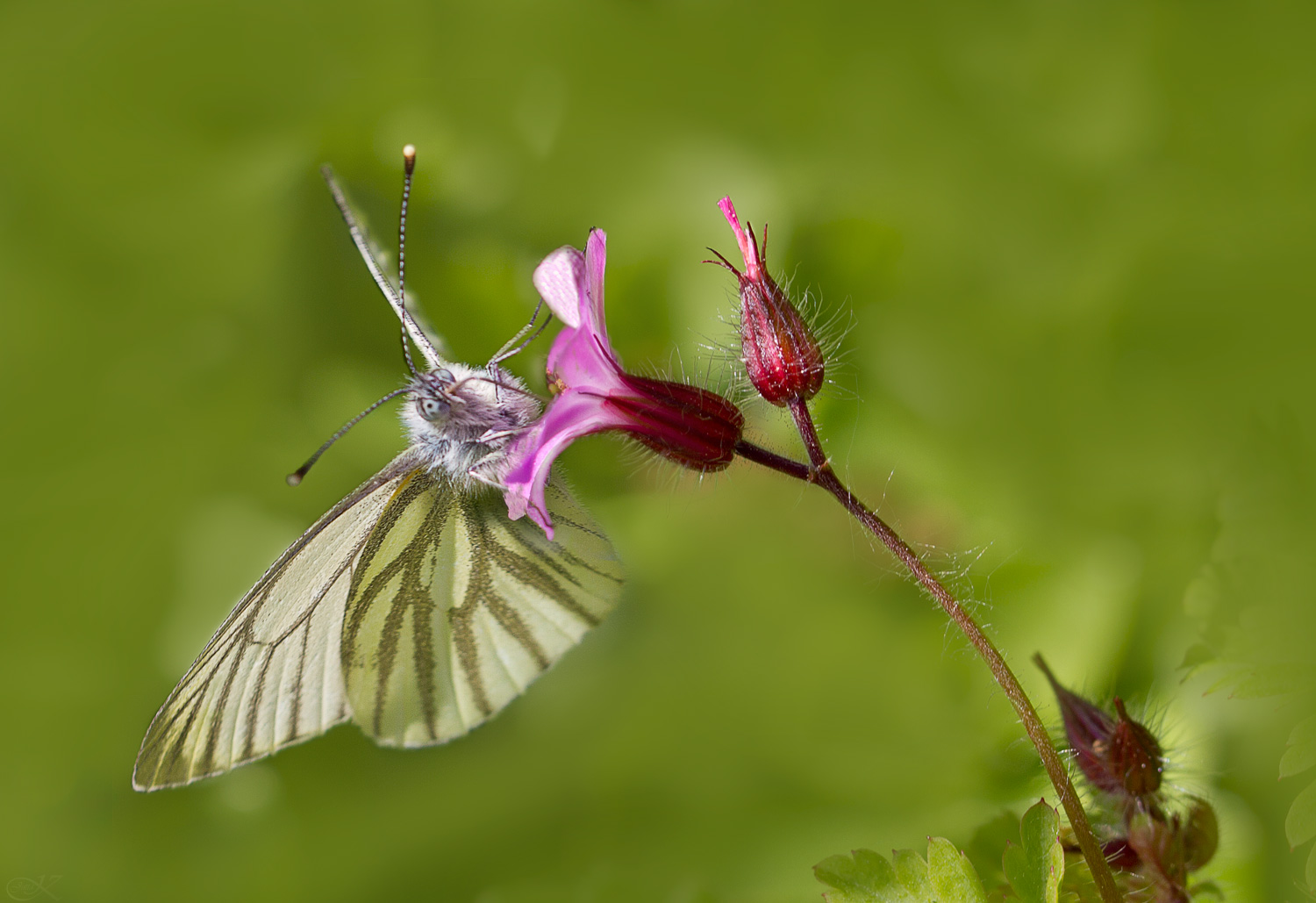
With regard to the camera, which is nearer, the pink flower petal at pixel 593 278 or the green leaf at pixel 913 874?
the pink flower petal at pixel 593 278

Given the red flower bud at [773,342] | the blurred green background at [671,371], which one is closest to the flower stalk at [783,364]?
the red flower bud at [773,342]

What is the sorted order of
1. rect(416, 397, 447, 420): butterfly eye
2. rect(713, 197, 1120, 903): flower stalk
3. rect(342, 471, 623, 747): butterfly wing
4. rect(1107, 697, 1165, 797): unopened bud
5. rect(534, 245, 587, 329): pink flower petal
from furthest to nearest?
rect(342, 471, 623, 747): butterfly wing → rect(416, 397, 447, 420): butterfly eye → rect(1107, 697, 1165, 797): unopened bud → rect(713, 197, 1120, 903): flower stalk → rect(534, 245, 587, 329): pink flower petal

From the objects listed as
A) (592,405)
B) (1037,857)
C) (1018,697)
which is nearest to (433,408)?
(592,405)

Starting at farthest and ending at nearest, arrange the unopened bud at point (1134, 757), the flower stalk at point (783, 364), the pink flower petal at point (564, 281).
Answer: the unopened bud at point (1134, 757) → the flower stalk at point (783, 364) → the pink flower petal at point (564, 281)

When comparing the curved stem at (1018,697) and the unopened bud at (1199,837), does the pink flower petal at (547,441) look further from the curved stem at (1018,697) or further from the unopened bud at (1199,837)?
the unopened bud at (1199,837)

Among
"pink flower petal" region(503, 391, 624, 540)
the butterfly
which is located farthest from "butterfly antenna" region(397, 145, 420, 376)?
"pink flower petal" region(503, 391, 624, 540)

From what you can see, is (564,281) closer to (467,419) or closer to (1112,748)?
(467,419)

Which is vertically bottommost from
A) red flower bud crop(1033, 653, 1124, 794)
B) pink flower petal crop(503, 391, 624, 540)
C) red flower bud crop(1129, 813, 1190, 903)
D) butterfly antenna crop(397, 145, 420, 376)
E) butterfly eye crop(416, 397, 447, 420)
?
red flower bud crop(1129, 813, 1190, 903)

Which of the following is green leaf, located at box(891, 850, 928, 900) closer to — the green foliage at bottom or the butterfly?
the green foliage at bottom
